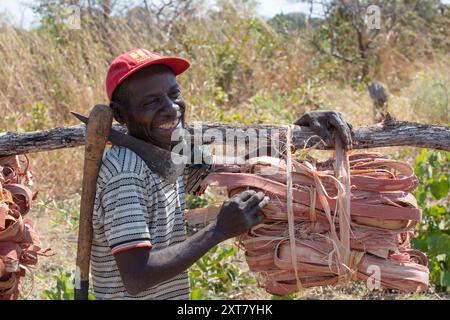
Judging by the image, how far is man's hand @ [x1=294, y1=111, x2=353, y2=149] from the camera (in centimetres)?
200

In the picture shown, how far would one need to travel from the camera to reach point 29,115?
6039mm

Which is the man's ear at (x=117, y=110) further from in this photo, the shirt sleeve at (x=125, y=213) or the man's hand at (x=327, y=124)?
the man's hand at (x=327, y=124)

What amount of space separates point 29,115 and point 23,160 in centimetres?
368

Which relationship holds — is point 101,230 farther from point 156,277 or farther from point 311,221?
point 311,221

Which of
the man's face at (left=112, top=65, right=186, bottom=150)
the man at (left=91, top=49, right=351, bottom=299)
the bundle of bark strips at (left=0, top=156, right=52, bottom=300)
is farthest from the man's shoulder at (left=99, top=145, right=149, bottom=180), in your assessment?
the bundle of bark strips at (left=0, top=156, right=52, bottom=300)

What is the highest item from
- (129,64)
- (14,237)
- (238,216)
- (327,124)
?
(129,64)

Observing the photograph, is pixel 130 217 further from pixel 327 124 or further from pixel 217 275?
pixel 217 275

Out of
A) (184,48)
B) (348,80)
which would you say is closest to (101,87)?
(184,48)

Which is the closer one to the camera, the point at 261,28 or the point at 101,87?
the point at 101,87

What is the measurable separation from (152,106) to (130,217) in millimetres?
359

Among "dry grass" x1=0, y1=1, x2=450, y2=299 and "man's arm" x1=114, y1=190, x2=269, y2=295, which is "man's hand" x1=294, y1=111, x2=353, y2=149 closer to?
"man's arm" x1=114, y1=190, x2=269, y2=295

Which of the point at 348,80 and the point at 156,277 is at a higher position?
the point at 348,80

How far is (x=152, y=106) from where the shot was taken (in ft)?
5.92

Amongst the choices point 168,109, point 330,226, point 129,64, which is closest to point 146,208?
point 168,109
